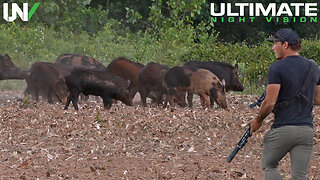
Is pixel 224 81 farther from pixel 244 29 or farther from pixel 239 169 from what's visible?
pixel 244 29

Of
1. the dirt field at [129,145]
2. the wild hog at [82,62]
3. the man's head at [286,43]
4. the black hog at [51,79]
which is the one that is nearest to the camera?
the man's head at [286,43]

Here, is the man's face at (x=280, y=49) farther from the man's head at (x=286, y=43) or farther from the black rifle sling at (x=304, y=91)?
the black rifle sling at (x=304, y=91)

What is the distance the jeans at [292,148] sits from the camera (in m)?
6.22

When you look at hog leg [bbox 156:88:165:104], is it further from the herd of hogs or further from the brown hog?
the brown hog

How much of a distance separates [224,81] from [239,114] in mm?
3105

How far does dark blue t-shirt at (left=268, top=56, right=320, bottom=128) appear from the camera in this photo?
6.17 m

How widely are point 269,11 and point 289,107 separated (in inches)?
855

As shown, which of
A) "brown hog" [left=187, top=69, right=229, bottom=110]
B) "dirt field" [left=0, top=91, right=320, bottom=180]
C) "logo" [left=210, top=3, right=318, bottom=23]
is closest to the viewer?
"dirt field" [left=0, top=91, right=320, bottom=180]

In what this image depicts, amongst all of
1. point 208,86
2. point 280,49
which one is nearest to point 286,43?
point 280,49

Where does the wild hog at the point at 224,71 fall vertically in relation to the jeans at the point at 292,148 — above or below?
below

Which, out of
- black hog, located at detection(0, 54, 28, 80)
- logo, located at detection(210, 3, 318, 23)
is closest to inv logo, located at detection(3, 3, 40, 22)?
logo, located at detection(210, 3, 318, 23)

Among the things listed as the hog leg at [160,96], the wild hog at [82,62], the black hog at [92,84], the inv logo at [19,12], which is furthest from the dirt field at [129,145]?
the inv logo at [19,12]

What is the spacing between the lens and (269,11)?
27.6 metres

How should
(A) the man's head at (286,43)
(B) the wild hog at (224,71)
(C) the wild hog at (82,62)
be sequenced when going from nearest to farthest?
(A) the man's head at (286,43) → (B) the wild hog at (224,71) → (C) the wild hog at (82,62)
